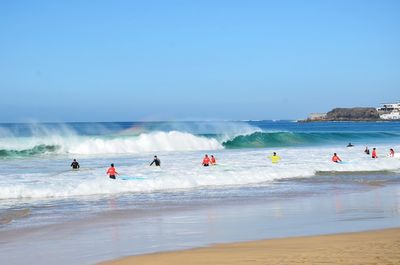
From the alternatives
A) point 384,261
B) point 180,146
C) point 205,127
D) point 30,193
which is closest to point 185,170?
point 30,193

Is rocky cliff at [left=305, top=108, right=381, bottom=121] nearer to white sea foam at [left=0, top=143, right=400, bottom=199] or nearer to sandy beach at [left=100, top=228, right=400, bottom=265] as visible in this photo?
white sea foam at [left=0, top=143, right=400, bottom=199]

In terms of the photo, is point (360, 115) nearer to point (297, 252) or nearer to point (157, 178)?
point (157, 178)

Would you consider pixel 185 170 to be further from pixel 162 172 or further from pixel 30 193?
pixel 30 193

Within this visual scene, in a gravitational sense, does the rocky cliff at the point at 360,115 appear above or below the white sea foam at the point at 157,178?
above

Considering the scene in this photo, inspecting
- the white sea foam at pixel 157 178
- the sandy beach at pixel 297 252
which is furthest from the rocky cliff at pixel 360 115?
the sandy beach at pixel 297 252

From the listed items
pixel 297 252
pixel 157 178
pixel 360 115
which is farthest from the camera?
pixel 360 115

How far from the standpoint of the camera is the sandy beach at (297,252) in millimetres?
8125

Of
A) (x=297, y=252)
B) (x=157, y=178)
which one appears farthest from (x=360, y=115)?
(x=297, y=252)

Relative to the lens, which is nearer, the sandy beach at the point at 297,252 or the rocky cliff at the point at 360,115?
the sandy beach at the point at 297,252

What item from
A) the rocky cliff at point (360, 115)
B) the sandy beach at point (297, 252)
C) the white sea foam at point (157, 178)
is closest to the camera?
the sandy beach at point (297, 252)

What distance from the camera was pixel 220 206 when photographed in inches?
583

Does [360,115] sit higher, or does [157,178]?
[360,115]

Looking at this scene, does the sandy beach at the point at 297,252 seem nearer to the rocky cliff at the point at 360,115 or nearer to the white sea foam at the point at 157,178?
the white sea foam at the point at 157,178

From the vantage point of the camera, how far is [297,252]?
871 centimetres
